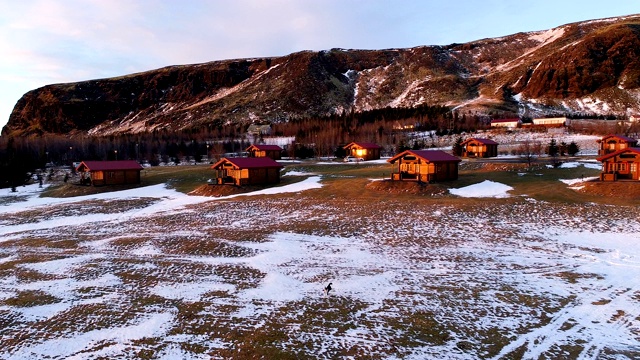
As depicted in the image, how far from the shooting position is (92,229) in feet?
→ 122

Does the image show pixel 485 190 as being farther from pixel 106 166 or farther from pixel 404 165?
pixel 106 166

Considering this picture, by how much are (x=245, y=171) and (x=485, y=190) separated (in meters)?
31.2

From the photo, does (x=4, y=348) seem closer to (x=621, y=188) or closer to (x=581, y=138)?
(x=621, y=188)

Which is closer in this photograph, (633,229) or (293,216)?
(633,229)

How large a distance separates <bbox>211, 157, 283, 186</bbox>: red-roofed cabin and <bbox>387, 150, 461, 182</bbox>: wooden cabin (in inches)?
722

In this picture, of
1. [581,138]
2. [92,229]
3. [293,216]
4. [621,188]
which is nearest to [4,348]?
[92,229]

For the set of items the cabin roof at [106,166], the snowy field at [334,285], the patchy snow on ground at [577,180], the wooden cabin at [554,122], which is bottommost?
the snowy field at [334,285]

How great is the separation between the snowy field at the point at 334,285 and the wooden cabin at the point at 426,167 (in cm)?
1240

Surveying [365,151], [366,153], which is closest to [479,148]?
[366,153]

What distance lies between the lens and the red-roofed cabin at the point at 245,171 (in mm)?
58812

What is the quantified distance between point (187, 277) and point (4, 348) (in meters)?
8.84

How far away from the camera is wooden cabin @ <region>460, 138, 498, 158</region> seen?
7781 centimetres

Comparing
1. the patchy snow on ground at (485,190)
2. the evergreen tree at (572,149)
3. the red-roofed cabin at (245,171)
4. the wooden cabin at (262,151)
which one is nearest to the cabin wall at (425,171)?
the patchy snow on ground at (485,190)

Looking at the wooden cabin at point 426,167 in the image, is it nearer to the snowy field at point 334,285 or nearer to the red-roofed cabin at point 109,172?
the snowy field at point 334,285
